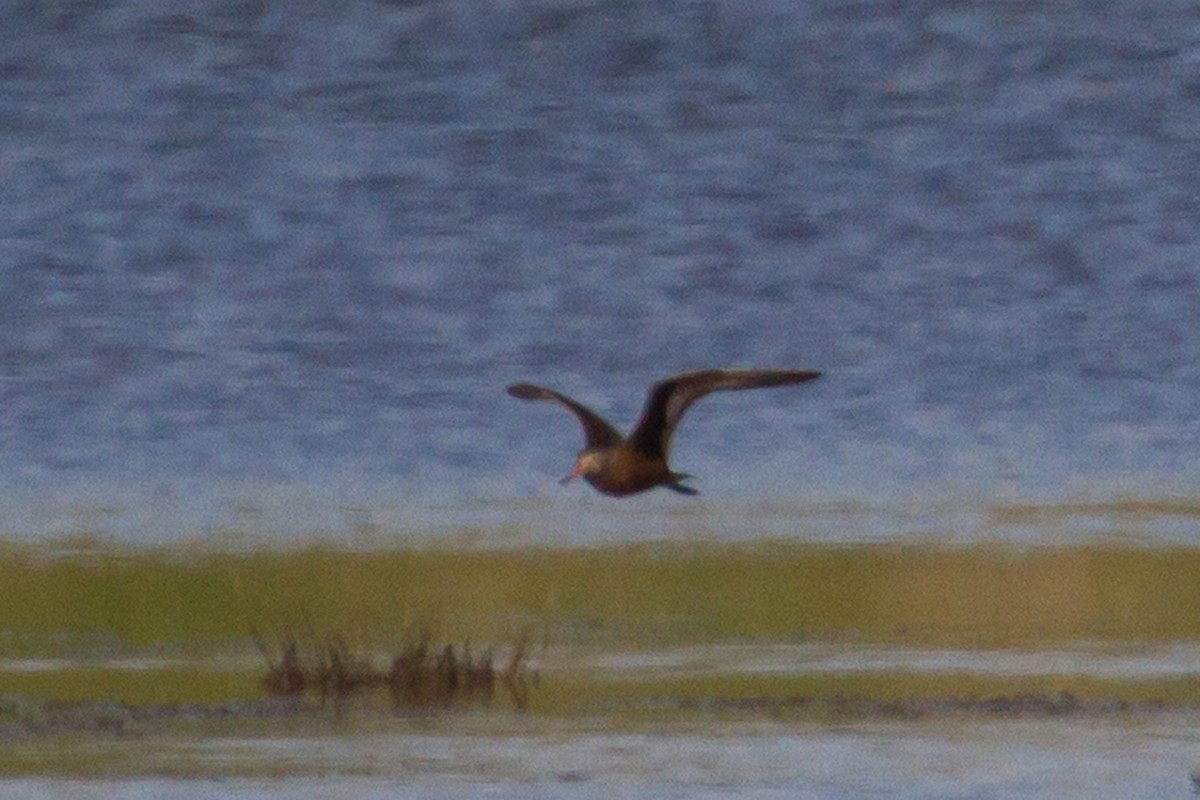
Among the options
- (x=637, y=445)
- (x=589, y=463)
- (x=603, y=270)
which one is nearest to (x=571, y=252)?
(x=603, y=270)

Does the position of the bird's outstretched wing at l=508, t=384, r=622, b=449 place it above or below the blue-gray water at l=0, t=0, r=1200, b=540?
above

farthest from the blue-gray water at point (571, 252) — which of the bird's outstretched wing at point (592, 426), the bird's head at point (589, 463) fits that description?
the bird's head at point (589, 463)

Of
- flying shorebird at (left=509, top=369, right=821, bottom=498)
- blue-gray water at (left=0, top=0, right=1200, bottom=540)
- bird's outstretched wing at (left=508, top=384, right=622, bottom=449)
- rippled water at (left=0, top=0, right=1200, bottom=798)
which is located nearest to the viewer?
flying shorebird at (left=509, top=369, right=821, bottom=498)

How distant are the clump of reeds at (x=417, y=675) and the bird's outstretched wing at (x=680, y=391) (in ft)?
6.82

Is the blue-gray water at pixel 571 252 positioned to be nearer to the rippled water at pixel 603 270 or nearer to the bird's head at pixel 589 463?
the rippled water at pixel 603 270

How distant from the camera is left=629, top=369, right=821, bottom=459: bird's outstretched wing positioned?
9531 millimetres

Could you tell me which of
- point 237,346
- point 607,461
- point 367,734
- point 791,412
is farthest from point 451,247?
point 607,461

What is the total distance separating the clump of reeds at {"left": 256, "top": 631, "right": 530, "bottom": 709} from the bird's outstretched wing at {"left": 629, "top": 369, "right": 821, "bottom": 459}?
208cm

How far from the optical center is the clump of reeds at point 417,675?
12320 mm

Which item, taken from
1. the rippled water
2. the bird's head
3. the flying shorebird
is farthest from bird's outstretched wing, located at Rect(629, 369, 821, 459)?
the rippled water

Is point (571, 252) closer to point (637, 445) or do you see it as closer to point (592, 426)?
point (592, 426)

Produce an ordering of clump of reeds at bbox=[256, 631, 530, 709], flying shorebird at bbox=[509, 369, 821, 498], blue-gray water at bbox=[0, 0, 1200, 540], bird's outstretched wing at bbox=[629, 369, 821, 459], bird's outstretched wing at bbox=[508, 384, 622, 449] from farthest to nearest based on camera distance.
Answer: blue-gray water at bbox=[0, 0, 1200, 540]
clump of reeds at bbox=[256, 631, 530, 709]
bird's outstretched wing at bbox=[508, 384, 622, 449]
flying shorebird at bbox=[509, 369, 821, 498]
bird's outstretched wing at bbox=[629, 369, 821, 459]

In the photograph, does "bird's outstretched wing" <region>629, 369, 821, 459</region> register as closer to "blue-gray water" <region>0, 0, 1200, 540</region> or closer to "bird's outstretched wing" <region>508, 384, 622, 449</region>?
"bird's outstretched wing" <region>508, 384, 622, 449</region>

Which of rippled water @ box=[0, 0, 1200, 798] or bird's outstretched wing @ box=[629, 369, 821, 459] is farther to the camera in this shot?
rippled water @ box=[0, 0, 1200, 798]
